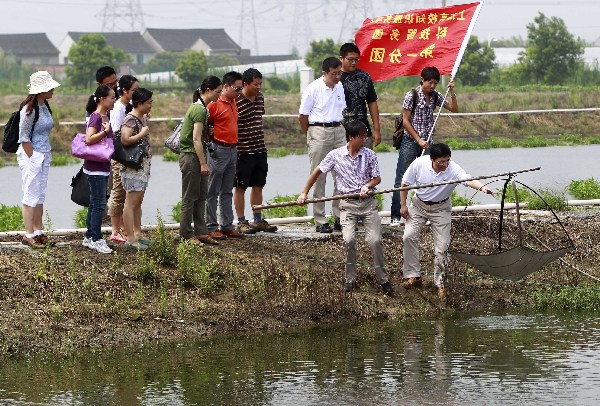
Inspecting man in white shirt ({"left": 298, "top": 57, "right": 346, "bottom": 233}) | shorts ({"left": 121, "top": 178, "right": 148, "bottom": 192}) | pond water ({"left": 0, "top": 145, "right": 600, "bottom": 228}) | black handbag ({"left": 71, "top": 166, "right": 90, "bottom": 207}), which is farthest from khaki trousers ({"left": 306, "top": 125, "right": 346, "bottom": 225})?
pond water ({"left": 0, "top": 145, "right": 600, "bottom": 228})

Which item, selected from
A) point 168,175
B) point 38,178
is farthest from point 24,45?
point 38,178

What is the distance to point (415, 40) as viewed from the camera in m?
16.1

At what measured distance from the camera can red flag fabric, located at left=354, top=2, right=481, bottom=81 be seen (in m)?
15.8

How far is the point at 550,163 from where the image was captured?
103ft

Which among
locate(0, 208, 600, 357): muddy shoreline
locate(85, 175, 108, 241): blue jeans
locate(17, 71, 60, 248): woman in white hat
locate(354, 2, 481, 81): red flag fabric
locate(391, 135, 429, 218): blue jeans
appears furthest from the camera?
locate(354, 2, 481, 81): red flag fabric

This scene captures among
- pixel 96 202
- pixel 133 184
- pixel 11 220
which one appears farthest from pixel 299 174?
pixel 96 202

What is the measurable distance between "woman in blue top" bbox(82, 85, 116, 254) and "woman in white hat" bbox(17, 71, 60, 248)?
414 mm

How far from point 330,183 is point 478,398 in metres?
11.6

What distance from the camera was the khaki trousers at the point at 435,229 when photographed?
13656 millimetres

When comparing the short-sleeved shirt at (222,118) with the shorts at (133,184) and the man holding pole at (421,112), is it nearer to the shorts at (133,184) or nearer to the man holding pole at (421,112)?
the shorts at (133,184)

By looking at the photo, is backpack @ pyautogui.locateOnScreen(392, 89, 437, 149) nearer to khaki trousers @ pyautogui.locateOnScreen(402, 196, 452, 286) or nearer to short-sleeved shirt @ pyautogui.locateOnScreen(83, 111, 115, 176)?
khaki trousers @ pyautogui.locateOnScreen(402, 196, 452, 286)

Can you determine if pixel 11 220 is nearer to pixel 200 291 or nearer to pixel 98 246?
pixel 98 246

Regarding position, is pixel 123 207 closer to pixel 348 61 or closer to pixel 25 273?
pixel 25 273

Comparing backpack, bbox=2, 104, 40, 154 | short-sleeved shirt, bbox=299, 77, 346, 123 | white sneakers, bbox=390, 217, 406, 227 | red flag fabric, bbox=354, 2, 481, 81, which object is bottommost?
white sneakers, bbox=390, 217, 406, 227
